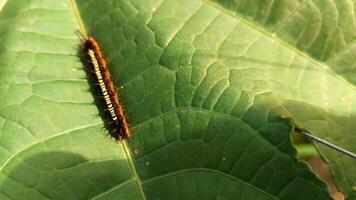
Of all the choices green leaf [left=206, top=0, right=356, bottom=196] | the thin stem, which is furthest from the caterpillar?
the thin stem

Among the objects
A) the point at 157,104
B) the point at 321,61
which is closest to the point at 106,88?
the point at 157,104

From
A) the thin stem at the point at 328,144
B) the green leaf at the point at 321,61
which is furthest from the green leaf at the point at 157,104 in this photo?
the thin stem at the point at 328,144

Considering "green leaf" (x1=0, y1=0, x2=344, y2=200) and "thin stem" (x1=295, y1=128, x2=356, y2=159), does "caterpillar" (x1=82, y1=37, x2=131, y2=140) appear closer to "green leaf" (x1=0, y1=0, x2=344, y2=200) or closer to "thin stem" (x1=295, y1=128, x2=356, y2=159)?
"green leaf" (x1=0, y1=0, x2=344, y2=200)

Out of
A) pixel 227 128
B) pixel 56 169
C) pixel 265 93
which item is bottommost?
pixel 56 169

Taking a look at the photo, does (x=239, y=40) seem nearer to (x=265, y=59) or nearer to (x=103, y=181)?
(x=265, y=59)

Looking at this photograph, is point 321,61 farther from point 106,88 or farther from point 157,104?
point 106,88

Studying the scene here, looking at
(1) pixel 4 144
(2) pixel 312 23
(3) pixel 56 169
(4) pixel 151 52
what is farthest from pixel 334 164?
(1) pixel 4 144

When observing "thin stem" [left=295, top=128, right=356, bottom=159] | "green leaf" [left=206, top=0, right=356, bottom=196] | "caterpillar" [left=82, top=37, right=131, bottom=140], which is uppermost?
"green leaf" [left=206, top=0, right=356, bottom=196]
